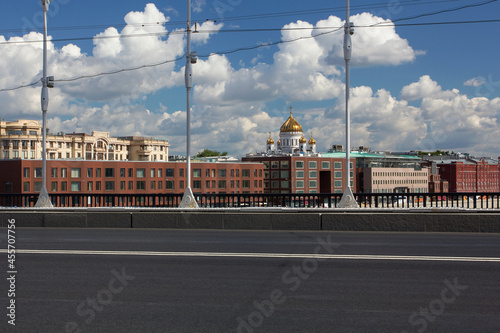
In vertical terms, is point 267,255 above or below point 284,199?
below

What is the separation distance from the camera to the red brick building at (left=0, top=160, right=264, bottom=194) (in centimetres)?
8244

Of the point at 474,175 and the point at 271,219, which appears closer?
the point at 271,219

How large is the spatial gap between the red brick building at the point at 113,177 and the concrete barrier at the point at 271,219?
68247 mm

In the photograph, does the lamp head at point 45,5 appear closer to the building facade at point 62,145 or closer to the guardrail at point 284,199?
the guardrail at point 284,199

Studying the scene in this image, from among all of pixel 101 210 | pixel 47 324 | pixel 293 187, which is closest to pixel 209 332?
pixel 47 324

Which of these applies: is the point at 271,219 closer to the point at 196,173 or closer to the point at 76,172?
the point at 76,172

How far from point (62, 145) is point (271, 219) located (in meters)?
169

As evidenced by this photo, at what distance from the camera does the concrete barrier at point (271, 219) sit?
16672 millimetres

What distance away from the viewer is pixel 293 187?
135 metres

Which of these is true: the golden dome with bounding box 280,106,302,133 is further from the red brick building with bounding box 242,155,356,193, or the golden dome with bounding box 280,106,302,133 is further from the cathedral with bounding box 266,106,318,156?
the red brick building with bounding box 242,155,356,193

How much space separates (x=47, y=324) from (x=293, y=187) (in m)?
129

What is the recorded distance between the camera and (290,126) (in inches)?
6781

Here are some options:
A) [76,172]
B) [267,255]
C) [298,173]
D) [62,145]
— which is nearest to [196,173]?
[76,172]

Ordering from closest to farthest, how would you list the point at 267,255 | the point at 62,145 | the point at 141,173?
Result: the point at 267,255
the point at 141,173
the point at 62,145
